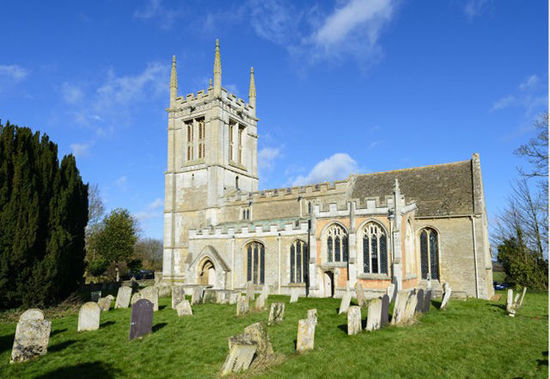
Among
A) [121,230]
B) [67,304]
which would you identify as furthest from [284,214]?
[121,230]

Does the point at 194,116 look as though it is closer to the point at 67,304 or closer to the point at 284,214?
the point at 284,214

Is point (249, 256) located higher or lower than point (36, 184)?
lower

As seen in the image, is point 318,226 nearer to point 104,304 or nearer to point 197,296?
point 197,296

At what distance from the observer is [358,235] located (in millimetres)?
18094

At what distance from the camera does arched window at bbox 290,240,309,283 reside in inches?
788

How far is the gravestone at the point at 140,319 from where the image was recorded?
964 cm

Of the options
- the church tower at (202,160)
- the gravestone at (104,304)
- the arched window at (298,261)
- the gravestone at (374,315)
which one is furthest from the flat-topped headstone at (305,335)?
the church tower at (202,160)

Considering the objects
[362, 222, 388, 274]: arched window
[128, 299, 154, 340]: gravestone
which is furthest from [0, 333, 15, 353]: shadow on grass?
[362, 222, 388, 274]: arched window

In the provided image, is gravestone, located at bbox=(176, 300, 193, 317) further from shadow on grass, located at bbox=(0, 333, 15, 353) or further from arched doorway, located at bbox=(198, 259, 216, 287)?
arched doorway, located at bbox=(198, 259, 216, 287)

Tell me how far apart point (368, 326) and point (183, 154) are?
2428 centimetres

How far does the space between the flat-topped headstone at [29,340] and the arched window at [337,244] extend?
13474 mm

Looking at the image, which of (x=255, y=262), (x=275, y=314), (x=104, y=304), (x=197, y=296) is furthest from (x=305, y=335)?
(x=255, y=262)

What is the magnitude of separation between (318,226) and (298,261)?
257 centimetres

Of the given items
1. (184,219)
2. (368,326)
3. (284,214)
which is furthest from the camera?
(184,219)
